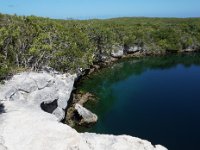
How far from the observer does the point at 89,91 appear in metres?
74.3

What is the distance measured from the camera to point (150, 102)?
68000 millimetres

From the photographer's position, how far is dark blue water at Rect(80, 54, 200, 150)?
50.8 m

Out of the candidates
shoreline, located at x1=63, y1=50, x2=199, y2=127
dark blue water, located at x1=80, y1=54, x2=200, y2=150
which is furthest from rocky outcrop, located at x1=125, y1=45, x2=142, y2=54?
dark blue water, located at x1=80, y1=54, x2=200, y2=150

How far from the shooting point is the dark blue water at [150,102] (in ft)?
167

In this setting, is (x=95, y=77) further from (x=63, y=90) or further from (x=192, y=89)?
(x=63, y=90)

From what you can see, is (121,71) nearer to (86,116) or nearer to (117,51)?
(117,51)

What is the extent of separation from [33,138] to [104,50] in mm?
84159

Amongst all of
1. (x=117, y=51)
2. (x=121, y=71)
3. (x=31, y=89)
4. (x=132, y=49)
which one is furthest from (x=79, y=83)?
(x=132, y=49)

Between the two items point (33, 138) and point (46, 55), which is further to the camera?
point (46, 55)

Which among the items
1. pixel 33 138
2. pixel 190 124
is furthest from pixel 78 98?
pixel 33 138

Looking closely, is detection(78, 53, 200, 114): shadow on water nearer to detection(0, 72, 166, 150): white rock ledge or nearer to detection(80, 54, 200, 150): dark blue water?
detection(80, 54, 200, 150): dark blue water

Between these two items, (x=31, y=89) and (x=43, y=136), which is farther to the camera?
(x=31, y=89)

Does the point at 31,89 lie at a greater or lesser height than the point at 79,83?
greater

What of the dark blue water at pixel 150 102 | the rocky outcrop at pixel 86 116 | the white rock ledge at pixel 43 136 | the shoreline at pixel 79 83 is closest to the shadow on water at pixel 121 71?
the dark blue water at pixel 150 102
